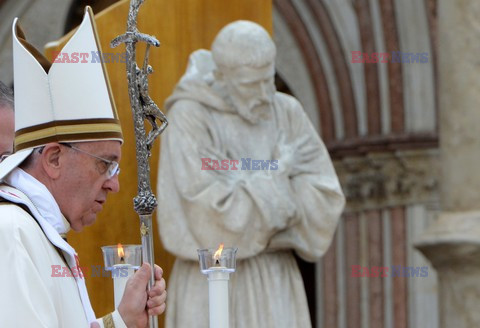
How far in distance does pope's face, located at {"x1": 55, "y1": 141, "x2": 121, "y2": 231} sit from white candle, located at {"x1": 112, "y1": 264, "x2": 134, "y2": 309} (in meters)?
0.20

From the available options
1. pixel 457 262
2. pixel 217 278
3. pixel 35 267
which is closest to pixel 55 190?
pixel 35 267

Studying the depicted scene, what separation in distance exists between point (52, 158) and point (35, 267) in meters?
0.33

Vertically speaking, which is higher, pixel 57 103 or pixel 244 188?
pixel 57 103

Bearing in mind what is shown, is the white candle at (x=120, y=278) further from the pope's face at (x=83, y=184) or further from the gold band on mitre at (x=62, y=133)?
the gold band on mitre at (x=62, y=133)

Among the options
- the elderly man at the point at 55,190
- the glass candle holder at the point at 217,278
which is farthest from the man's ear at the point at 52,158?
the glass candle holder at the point at 217,278

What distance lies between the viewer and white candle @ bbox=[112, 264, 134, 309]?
3.64 m

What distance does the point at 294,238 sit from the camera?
640 cm

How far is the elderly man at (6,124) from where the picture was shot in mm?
4477

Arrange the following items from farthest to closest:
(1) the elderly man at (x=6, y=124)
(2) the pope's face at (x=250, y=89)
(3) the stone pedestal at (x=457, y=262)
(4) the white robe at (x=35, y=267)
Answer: (2) the pope's face at (x=250, y=89)
(3) the stone pedestal at (x=457, y=262)
(1) the elderly man at (x=6, y=124)
(4) the white robe at (x=35, y=267)

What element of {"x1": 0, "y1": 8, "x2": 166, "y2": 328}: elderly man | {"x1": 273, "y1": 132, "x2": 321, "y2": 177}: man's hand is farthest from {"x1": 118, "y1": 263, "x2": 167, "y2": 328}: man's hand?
{"x1": 273, "y1": 132, "x2": 321, "y2": 177}: man's hand

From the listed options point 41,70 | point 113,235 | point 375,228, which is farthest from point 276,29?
point 41,70

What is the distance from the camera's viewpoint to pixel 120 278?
3.64 m

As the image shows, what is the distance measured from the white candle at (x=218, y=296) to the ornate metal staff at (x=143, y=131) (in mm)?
153

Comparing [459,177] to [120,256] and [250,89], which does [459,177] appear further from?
[120,256]
